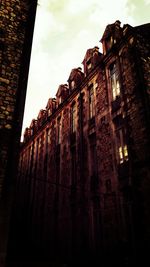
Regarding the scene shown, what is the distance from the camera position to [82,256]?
11.1 meters

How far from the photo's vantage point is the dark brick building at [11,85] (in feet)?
18.4

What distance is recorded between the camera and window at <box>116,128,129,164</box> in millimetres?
9961

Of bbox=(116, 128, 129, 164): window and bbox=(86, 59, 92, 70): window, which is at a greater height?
bbox=(86, 59, 92, 70): window

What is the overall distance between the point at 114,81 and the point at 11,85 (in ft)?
22.9

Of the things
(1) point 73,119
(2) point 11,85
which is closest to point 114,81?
(1) point 73,119

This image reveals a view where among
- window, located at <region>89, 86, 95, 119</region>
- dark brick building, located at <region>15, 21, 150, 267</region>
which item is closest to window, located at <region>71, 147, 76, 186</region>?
dark brick building, located at <region>15, 21, 150, 267</region>

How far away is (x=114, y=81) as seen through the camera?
12055mm

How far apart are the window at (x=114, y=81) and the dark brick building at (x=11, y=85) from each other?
18.2ft

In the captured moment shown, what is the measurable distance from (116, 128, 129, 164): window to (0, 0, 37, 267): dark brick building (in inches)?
211

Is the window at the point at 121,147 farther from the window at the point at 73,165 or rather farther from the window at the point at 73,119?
the window at the point at 73,119

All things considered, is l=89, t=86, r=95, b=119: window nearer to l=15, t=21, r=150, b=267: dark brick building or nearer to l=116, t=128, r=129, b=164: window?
l=15, t=21, r=150, b=267: dark brick building

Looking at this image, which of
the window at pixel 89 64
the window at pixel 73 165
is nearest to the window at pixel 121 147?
the window at pixel 73 165

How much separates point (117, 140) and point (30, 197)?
14.1 m

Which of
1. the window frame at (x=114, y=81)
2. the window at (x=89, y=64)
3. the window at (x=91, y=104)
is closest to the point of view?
the window frame at (x=114, y=81)
